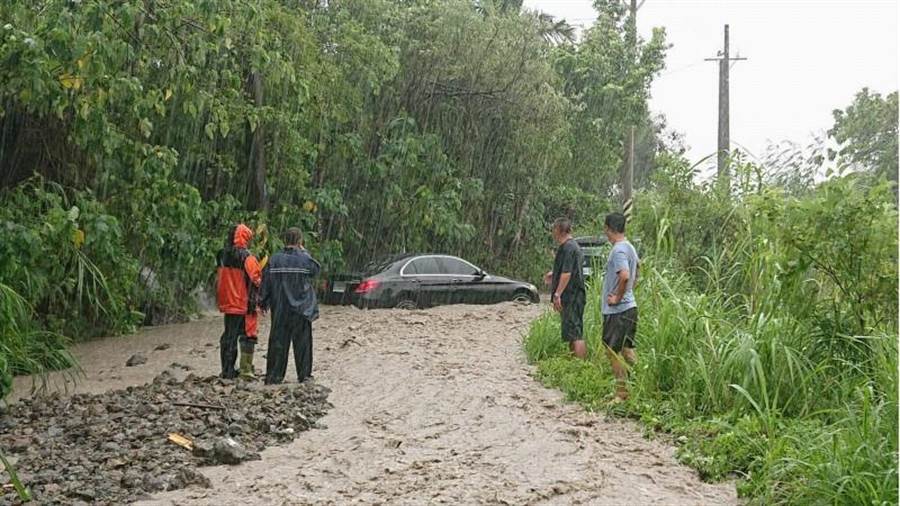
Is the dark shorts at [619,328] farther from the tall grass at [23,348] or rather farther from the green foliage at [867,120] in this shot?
the green foliage at [867,120]

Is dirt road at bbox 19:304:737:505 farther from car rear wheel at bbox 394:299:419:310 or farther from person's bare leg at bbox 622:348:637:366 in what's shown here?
car rear wheel at bbox 394:299:419:310

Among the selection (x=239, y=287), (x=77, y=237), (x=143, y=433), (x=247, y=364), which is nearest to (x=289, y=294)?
(x=239, y=287)

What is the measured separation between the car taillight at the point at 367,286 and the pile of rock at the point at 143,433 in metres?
6.82

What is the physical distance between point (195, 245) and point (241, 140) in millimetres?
3246

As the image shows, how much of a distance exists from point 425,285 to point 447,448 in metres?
11.2

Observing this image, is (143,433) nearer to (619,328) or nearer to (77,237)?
(77,237)

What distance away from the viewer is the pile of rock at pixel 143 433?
7344 mm

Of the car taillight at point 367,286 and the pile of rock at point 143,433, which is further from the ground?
the car taillight at point 367,286

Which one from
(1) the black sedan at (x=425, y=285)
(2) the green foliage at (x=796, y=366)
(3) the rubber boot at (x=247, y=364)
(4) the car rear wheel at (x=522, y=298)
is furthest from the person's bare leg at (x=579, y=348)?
(4) the car rear wheel at (x=522, y=298)

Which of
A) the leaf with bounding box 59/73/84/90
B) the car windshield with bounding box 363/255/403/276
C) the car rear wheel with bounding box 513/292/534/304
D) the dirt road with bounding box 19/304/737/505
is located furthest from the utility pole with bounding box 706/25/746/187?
the leaf with bounding box 59/73/84/90

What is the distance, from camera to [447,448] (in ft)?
26.0

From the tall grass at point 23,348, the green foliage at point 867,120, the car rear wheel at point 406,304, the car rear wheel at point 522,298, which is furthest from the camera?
the green foliage at point 867,120

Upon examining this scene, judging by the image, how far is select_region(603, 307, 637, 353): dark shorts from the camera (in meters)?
8.69

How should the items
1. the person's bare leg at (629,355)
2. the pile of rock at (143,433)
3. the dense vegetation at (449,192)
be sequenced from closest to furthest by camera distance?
the dense vegetation at (449,192) < the pile of rock at (143,433) < the person's bare leg at (629,355)
